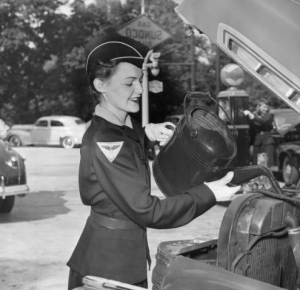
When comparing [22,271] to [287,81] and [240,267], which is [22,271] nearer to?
[240,267]

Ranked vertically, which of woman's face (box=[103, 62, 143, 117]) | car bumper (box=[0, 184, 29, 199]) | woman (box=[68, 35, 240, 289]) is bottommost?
car bumper (box=[0, 184, 29, 199])

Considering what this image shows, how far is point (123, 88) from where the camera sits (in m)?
2.41

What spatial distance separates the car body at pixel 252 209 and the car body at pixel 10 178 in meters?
6.24

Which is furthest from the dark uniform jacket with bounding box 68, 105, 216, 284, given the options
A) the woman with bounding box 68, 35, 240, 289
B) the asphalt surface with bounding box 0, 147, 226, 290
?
the asphalt surface with bounding box 0, 147, 226, 290

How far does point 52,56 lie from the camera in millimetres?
40344

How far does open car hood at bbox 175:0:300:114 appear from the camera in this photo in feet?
6.29

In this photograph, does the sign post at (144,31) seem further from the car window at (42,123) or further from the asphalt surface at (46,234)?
the car window at (42,123)

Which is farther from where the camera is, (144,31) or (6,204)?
(144,31)

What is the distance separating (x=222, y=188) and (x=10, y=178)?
681 cm

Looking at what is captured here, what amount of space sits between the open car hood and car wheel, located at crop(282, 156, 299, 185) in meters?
11.6

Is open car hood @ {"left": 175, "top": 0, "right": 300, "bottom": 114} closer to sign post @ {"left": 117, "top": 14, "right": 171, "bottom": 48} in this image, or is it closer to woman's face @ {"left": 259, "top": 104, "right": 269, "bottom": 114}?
woman's face @ {"left": 259, "top": 104, "right": 269, "bottom": 114}

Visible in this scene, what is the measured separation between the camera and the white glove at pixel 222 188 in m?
2.13

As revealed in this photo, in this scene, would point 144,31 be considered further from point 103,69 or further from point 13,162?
point 103,69

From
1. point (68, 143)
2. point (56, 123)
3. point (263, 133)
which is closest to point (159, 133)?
point (263, 133)
